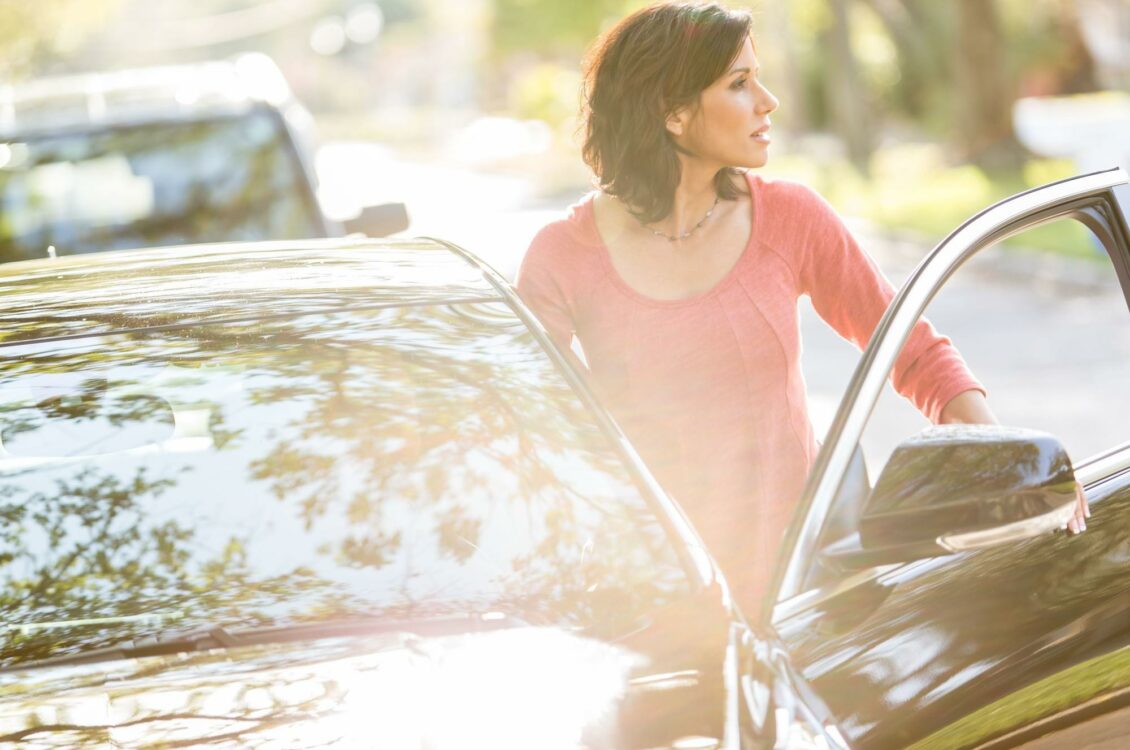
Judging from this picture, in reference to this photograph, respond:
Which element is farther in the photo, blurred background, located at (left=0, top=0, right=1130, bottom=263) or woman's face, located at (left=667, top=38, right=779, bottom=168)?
blurred background, located at (left=0, top=0, right=1130, bottom=263)

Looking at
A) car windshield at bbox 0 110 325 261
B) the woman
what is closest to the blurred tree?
car windshield at bbox 0 110 325 261

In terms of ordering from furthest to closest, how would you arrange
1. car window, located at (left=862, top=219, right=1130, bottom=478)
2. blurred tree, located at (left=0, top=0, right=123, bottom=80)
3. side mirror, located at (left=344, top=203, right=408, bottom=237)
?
1. blurred tree, located at (left=0, top=0, right=123, bottom=80)
2. car window, located at (left=862, top=219, right=1130, bottom=478)
3. side mirror, located at (left=344, top=203, right=408, bottom=237)

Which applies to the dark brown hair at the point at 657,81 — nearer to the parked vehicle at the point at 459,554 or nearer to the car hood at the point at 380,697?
the parked vehicle at the point at 459,554

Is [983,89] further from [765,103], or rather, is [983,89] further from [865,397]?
[865,397]

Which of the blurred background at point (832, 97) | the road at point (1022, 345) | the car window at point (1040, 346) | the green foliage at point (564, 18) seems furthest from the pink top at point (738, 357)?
the green foliage at point (564, 18)

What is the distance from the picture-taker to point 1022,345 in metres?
12.5

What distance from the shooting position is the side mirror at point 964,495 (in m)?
2.40

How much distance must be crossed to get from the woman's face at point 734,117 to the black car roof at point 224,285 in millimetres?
539

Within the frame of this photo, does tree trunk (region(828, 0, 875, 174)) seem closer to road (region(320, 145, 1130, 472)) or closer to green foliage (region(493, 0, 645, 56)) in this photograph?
road (region(320, 145, 1130, 472))

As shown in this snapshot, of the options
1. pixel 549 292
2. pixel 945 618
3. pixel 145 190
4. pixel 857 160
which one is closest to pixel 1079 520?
pixel 945 618

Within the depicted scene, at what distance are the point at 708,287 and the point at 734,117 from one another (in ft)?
1.19

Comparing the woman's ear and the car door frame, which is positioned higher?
the woman's ear

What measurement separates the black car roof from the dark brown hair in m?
0.40

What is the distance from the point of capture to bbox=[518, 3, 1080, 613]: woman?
316 centimetres
